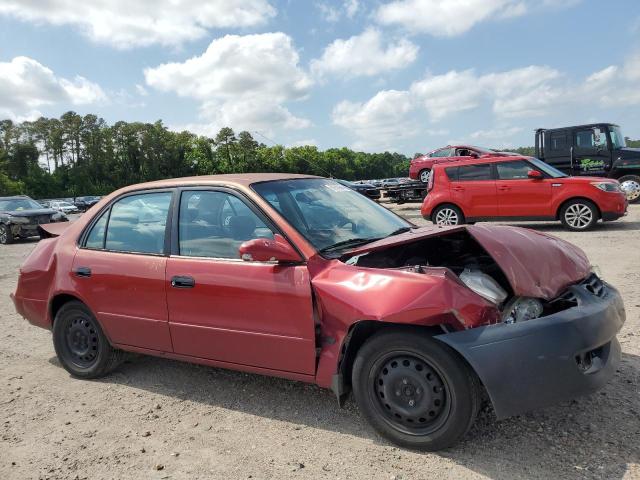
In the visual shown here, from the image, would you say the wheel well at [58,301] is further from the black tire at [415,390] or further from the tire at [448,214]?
the tire at [448,214]

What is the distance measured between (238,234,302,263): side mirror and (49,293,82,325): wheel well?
200cm

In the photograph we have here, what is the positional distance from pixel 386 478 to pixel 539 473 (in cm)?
76

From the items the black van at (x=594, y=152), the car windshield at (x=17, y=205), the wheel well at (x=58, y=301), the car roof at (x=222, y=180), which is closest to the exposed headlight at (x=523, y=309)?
the car roof at (x=222, y=180)

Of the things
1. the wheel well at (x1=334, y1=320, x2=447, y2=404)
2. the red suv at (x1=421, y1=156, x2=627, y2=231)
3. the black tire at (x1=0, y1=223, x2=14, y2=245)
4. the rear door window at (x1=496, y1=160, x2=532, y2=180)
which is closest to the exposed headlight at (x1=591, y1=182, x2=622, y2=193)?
the red suv at (x1=421, y1=156, x2=627, y2=231)

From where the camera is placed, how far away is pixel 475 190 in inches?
475

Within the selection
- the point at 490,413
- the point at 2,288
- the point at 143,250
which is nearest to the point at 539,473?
the point at 490,413

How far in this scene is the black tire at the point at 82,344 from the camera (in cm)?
416

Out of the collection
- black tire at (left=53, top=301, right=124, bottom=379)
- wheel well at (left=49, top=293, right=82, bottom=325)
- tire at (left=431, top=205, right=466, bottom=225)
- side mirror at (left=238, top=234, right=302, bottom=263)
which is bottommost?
black tire at (left=53, top=301, right=124, bottom=379)

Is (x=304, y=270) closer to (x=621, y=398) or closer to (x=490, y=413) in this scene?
(x=490, y=413)

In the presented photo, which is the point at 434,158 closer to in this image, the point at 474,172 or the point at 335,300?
the point at 474,172

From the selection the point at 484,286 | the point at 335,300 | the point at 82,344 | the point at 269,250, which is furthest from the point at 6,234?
the point at 484,286

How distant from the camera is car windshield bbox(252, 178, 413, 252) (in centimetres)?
343

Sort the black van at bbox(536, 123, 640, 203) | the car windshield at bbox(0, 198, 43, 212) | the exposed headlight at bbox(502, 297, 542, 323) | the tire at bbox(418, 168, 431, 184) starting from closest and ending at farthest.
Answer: the exposed headlight at bbox(502, 297, 542, 323)
the black van at bbox(536, 123, 640, 203)
the car windshield at bbox(0, 198, 43, 212)
the tire at bbox(418, 168, 431, 184)

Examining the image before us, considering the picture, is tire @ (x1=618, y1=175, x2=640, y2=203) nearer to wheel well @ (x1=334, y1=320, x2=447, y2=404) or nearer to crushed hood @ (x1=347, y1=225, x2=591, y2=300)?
crushed hood @ (x1=347, y1=225, x2=591, y2=300)
